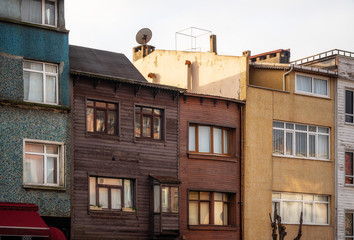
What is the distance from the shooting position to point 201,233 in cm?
3922

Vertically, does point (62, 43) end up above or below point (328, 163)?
above

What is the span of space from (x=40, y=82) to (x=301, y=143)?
16125mm

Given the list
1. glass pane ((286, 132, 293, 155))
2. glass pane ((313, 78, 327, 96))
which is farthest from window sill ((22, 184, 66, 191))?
glass pane ((313, 78, 327, 96))

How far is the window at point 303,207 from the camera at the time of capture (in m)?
42.6

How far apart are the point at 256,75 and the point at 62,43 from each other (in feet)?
43.9

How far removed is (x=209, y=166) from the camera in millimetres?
40094

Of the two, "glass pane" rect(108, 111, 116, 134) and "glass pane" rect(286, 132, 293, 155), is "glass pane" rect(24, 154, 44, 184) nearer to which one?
"glass pane" rect(108, 111, 116, 134)

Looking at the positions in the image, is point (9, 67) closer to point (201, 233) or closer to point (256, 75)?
point (201, 233)

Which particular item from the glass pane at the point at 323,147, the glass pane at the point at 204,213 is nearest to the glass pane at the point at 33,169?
the glass pane at the point at 204,213

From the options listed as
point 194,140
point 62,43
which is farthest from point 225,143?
point 62,43

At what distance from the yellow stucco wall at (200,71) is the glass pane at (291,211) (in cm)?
644

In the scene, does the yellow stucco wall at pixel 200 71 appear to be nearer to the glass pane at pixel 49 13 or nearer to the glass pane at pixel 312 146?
the glass pane at pixel 312 146

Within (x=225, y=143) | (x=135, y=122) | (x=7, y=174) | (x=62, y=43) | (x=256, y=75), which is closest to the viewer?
(x=7, y=174)

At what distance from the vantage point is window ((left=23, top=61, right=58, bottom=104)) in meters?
34.2
